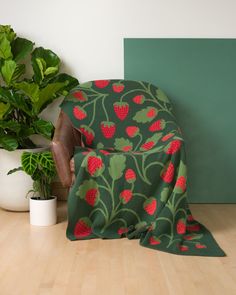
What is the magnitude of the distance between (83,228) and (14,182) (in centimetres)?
76

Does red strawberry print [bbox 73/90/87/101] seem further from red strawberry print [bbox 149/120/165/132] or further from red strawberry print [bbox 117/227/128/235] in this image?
red strawberry print [bbox 117/227/128/235]

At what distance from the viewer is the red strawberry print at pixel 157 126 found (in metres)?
3.27

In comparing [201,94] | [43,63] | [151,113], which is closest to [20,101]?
[43,63]

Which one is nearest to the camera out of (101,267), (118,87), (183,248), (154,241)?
(101,267)

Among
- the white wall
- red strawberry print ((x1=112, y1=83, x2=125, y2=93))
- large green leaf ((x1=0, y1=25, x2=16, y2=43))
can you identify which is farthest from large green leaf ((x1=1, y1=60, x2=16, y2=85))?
red strawberry print ((x1=112, y1=83, x2=125, y2=93))

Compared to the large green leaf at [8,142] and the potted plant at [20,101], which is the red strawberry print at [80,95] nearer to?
the potted plant at [20,101]

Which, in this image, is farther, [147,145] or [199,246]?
[147,145]

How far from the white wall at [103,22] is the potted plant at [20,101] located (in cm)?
18

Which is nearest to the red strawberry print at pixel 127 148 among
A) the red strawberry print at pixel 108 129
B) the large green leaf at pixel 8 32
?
the red strawberry print at pixel 108 129

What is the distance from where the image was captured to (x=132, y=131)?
131 inches

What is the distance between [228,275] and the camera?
7.38 ft

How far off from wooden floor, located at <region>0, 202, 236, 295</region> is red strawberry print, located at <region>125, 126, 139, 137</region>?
2.63 feet

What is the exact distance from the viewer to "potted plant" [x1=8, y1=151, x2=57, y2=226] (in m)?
3.02

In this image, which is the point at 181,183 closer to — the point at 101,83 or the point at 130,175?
the point at 130,175
